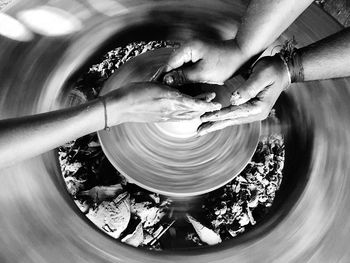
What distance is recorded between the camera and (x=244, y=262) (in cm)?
139

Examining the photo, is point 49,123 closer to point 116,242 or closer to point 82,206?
point 82,206

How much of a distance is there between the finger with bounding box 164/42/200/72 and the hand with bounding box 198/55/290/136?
0.62ft

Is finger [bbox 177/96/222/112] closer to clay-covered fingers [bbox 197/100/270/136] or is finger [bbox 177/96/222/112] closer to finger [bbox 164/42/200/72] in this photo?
clay-covered fingers [bbox 197/100/270/136]

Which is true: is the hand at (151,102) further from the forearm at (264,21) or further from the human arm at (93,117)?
the forearm at (264,21)

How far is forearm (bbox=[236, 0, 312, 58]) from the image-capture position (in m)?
1.49

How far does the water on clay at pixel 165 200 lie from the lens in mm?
1415

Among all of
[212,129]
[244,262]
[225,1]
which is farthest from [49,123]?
[225,1]

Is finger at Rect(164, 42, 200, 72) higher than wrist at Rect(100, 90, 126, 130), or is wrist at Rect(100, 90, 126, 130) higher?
finger at Rect(164, 42, 200, 72)

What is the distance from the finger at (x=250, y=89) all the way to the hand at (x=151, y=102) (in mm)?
93

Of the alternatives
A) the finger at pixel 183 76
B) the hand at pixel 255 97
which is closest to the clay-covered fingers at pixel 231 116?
the hand at pixel 255 97

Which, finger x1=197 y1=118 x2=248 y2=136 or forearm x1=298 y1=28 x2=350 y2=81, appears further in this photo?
forearm x1=298 y1=28 x2=350 y2=81

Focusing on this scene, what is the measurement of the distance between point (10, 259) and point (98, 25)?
90cm

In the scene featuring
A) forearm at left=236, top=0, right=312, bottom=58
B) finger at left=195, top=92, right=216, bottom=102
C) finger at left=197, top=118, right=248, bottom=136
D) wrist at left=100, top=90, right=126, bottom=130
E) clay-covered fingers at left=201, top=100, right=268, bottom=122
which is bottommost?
finger at left=197, top=118, right=248, bottom=136

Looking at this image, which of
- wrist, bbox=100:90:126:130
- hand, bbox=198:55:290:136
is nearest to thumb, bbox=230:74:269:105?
hand, bbox=198:55:290:136
